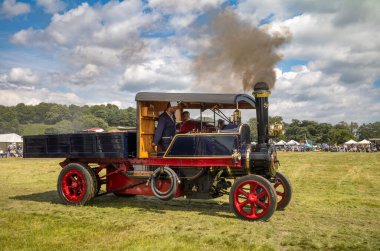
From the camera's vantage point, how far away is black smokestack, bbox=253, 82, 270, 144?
286 inches

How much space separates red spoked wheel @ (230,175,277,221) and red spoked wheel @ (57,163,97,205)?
3300 mm

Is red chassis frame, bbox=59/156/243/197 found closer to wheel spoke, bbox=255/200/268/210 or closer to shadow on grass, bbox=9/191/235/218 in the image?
shadow on grass, bbox=9/191/235/218

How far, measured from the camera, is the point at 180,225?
6359mm

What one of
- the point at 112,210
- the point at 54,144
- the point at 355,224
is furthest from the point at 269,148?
the point at 54,144

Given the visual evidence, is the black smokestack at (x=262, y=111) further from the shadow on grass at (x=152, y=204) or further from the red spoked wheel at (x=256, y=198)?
the shadow on grass at (x=152, y=204)

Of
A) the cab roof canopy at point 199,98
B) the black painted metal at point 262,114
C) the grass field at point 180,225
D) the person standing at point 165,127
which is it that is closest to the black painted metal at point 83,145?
the person standing at point 165,127

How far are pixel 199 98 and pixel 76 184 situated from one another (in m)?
3.50

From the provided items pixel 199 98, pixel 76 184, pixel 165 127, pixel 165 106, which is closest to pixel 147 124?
pixel 165 127

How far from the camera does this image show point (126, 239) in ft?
17.7

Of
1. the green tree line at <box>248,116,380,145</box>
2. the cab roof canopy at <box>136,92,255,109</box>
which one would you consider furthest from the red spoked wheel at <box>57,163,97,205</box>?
the green tree line at <box>248,116,380,145</box>

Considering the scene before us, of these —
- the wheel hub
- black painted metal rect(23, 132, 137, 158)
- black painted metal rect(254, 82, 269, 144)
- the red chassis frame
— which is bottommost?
the wheel hub

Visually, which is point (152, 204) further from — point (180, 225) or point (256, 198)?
point (256, 198)

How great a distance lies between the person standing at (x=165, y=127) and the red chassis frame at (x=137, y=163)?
15.3 inches

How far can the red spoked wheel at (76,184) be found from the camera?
27.2 ft
